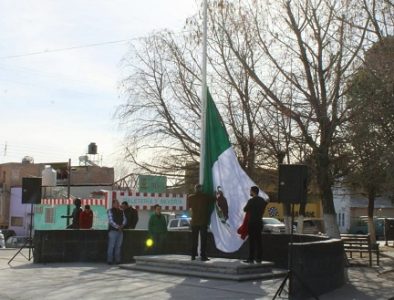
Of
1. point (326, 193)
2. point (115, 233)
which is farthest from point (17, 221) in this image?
point (115, 233)

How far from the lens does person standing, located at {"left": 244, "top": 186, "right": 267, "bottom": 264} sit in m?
13.4

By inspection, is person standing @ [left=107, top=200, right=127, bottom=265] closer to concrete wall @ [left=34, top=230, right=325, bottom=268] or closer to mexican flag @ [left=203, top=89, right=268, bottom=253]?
concrete wall @ [left=34, top=230, right=325, bottom=268]

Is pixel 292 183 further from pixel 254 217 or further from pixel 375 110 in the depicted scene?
pixel 375 110

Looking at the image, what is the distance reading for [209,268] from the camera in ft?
43.5

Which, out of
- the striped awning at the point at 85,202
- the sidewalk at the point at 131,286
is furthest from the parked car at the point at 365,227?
the sidewalk at the point at 131,286

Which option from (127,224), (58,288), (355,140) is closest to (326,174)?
(355,140)

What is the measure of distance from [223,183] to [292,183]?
3738 millimetres

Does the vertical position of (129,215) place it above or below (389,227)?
above

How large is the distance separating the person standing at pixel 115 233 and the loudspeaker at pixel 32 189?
2101 mm

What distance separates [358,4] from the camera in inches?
694

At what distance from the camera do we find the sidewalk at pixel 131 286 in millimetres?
10836

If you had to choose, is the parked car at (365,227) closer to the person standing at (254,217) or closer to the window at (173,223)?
the window at (173,223)

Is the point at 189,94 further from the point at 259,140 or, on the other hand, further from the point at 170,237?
the point at 170,237

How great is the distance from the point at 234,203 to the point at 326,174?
6.07m
